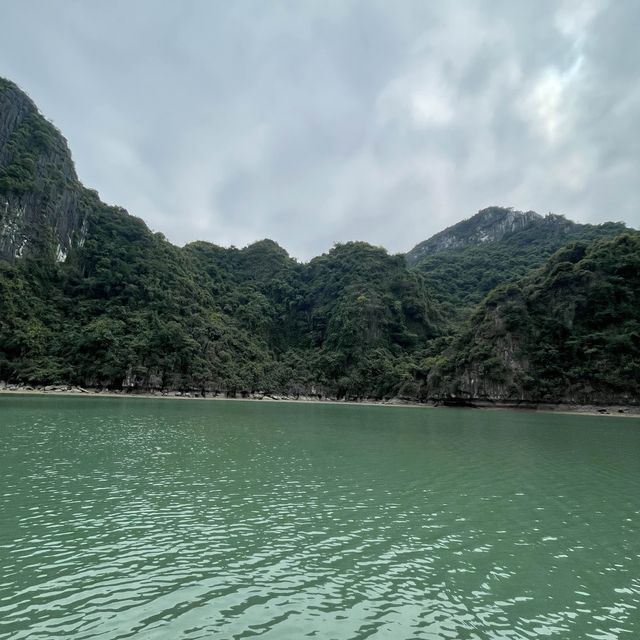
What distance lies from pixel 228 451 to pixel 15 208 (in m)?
98.4

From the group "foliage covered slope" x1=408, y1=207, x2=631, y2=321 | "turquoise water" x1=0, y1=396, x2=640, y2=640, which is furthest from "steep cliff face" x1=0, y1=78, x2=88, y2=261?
"foliage covered slope" x1=408, y1=207, x2=631, y2=321

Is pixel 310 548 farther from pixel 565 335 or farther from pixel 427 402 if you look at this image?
pixel 427 402

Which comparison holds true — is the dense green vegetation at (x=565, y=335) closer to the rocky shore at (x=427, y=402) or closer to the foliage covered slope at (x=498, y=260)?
the rocky shore at (x=427, y=402)

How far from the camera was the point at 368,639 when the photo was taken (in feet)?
21.2

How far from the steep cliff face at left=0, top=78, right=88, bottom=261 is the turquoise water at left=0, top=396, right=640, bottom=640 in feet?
301

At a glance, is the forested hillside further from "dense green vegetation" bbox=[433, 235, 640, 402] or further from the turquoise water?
the turquoise water

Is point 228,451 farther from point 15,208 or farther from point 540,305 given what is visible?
point 15,208

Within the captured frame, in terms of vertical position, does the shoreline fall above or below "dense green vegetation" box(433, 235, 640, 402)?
below

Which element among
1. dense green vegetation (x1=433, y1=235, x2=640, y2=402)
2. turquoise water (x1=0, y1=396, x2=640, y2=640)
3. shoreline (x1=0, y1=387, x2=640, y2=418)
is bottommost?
turquoise water (x1=0, y1=396, x2=640, y2=640)

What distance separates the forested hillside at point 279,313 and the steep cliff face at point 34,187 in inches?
15.4

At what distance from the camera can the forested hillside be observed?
7838cm

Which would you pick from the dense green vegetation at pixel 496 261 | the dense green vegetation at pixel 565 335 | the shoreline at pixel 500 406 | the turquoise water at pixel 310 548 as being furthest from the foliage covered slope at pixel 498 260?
the turquoise water at pixel 310 548

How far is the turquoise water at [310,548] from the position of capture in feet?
22.8

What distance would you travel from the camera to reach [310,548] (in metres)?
10.0
